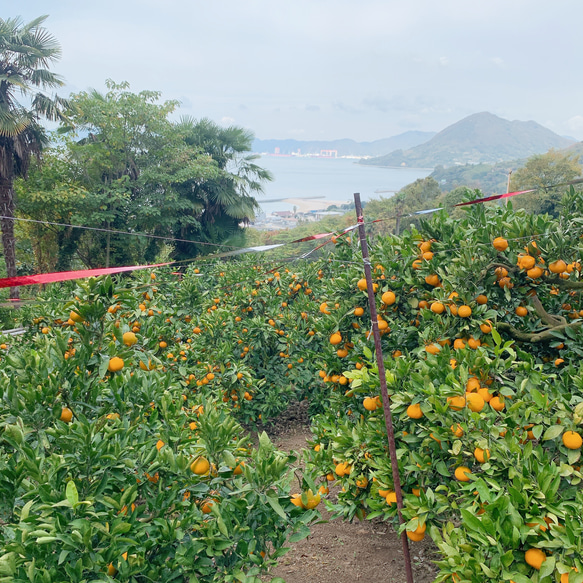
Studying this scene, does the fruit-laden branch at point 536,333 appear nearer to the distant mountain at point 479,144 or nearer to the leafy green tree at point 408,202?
the leafy green tree at point 408,202

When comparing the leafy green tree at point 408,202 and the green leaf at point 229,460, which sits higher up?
the leafy green tree at point 408,202

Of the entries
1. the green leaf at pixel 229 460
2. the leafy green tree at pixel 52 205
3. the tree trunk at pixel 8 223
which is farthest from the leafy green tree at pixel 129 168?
the green leaf at pixel 229 460

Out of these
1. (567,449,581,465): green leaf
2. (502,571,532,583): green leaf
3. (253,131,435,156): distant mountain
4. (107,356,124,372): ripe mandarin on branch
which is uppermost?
(253,131,435,156): distant mountain

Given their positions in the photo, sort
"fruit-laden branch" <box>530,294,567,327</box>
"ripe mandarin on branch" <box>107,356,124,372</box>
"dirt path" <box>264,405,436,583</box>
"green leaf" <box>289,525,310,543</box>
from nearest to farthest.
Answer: "green leaf" <box>289,525,310,543</box> → "ripe mandarin on branch" <box>107,356,124,372</box> → "fruit-laden branch" <box>530,294,567,327</box> → "dirt path" <box>264,405,436,583</box>

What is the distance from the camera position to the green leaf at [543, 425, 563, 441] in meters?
1.73

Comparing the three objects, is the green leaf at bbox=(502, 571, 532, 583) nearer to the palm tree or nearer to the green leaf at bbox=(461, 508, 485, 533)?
the green leaf at bbox=(461, 508, 485, 533)

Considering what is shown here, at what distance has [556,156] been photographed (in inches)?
1057

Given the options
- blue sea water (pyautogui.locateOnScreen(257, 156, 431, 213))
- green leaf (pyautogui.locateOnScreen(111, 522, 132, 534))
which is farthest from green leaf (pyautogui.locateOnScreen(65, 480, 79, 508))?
blue sea water (pyautogui.locateOnScreen(257, 156, 431, 213))

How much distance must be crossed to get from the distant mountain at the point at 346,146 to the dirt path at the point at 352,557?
122 m

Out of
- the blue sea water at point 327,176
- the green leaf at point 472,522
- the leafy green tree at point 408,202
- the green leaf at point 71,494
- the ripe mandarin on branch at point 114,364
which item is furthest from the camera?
the blue sea water at point 327,176

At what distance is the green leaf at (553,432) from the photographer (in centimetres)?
173

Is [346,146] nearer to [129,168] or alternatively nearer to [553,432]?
[129,168]

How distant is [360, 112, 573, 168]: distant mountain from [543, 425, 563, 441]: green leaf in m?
101

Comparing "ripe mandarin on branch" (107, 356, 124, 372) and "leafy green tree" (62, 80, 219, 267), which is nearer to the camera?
"ripe mandarin on branch" (107, 356, 124, 372)
